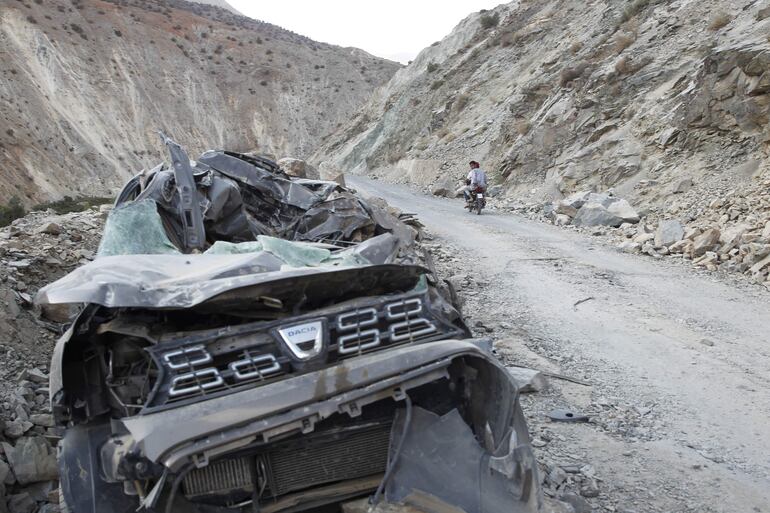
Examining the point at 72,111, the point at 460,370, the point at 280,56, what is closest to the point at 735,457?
the point at 460,370

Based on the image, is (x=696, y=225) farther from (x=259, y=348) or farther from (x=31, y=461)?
(x=31, y=461)

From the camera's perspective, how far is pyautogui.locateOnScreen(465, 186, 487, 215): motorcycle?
48.5ft

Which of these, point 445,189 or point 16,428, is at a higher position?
point 445,189

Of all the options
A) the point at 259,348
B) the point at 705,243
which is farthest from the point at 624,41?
the point at 259,348

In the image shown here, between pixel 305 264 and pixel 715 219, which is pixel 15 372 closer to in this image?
pixel 305 264

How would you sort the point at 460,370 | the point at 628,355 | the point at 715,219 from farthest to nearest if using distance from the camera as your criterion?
the point at 715,219, the point at 628,355, the point at 460,370

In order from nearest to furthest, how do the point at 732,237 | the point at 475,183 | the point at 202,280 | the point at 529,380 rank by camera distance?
the point at 202,280 → the point at 529,380 → the point at 732,237 → the point at 475,183

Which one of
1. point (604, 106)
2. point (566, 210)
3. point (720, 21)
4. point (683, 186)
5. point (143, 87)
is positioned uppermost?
point (720, 21)

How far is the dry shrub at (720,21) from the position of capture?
15857mm

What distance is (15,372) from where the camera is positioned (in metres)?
4.68

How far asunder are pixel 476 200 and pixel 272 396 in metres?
13.1

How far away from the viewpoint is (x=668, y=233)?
9.88m

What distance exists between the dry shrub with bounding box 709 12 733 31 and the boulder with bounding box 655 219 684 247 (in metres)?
9.02

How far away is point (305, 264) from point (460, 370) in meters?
1.10
